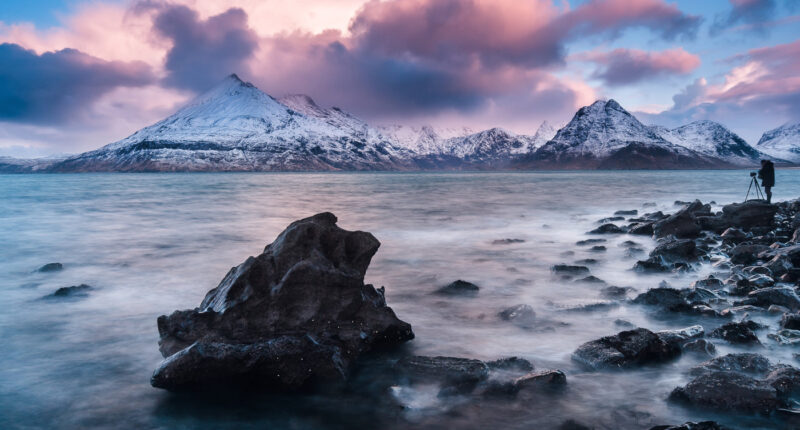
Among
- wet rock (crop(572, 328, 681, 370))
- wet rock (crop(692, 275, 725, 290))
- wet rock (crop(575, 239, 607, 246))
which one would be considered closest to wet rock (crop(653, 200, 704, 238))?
wet rock (crop(575, 239, 607, 246))

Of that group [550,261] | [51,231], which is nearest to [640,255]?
[550,261]

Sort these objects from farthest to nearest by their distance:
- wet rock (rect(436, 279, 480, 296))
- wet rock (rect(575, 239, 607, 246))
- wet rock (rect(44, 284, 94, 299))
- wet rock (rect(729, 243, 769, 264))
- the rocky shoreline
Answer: wet rock (rect(575, 239, 607, 246)) < wet rock (rect(729, 243, 769, 264)) < wet rock (rect(436, 279, 480, 296)) < wet rock (rect(44, 284, 94, 299)) < the rocky shoreline

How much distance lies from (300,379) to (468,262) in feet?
28.0

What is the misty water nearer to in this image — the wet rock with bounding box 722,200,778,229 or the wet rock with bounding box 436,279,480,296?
the wet rock with bounding box 436,279,480,296

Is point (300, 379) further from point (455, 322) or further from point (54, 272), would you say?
point (54, 272)

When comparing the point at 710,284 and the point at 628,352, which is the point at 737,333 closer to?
the point at 628,352


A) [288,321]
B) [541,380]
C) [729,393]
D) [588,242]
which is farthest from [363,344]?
[588,242]

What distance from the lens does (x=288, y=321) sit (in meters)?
6.11

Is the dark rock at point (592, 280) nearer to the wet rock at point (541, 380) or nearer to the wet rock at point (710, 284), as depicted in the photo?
the wet rock at point (710, 284)

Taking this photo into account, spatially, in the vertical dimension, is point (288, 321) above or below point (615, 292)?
above

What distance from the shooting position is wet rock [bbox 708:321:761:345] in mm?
6443

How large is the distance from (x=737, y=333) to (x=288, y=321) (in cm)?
601

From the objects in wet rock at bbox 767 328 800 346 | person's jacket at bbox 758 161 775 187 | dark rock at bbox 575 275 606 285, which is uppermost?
person's jacket at bbox 758 161 775 187

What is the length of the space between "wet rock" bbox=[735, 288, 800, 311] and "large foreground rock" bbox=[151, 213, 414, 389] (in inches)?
230
